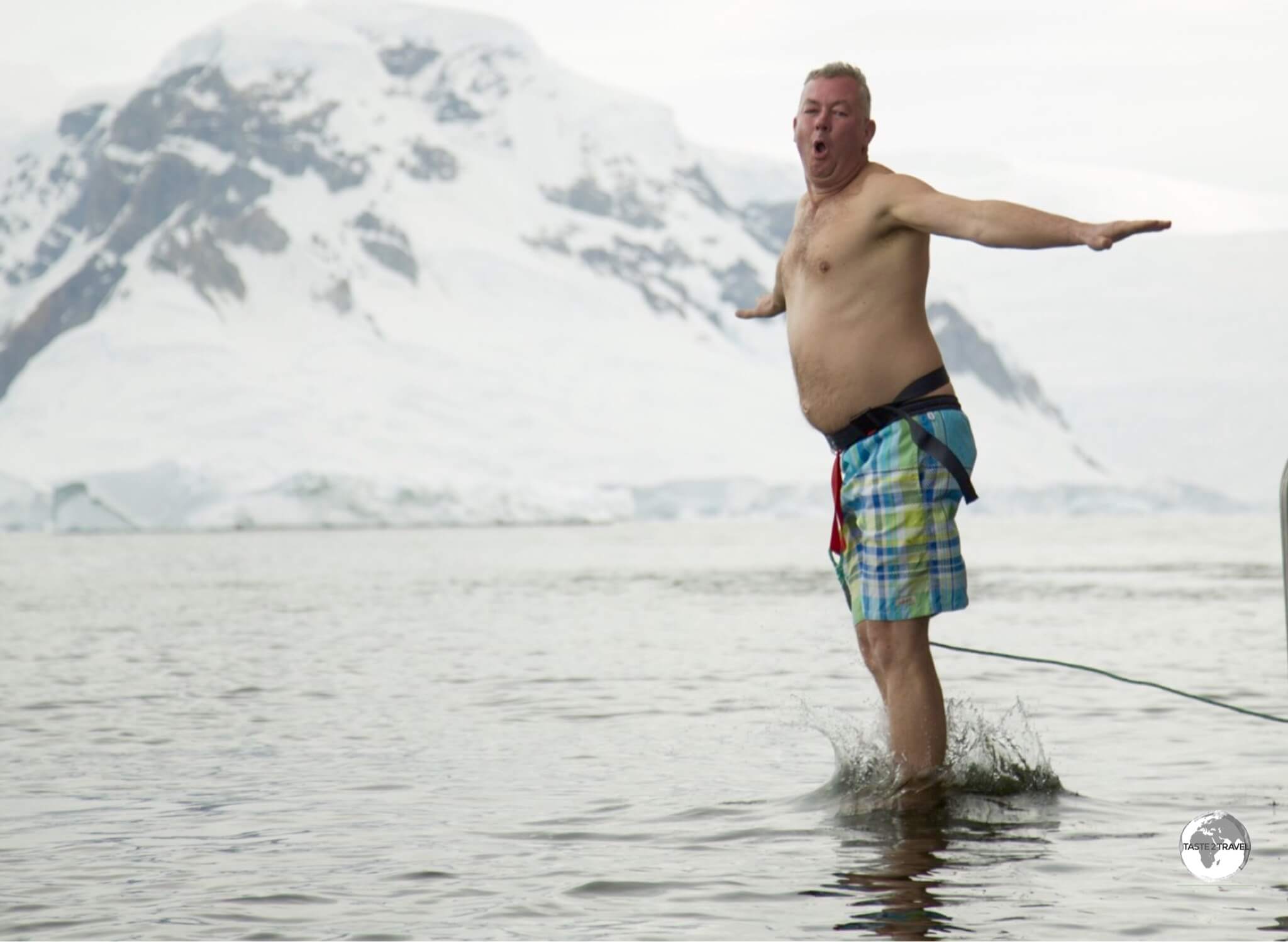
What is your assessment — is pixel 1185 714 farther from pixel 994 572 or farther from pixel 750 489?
pixel 750 489

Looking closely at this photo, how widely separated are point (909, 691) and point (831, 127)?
65.0 inches

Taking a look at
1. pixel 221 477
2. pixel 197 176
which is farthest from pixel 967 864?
pixel 197 176

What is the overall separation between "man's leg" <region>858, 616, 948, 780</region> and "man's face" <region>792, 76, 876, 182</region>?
1.35 m

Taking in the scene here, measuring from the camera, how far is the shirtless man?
209 inches

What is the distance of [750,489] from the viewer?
103 meters

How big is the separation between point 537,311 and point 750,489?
41.3m

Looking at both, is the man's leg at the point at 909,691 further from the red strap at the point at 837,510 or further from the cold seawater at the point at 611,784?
the red strap at the point at 837,510

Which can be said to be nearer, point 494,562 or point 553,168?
point 494,562

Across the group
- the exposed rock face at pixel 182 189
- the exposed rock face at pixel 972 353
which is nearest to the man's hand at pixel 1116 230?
the exposed rock face at pixel 182 189

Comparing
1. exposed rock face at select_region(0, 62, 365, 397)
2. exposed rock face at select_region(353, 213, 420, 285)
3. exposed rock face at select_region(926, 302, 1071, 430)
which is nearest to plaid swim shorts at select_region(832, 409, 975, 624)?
exposed rock face at select_region(0, 62, 365, 397)

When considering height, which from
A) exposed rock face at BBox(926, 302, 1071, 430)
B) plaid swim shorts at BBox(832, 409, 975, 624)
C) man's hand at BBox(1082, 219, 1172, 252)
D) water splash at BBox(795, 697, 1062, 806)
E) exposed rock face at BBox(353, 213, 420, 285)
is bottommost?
water splash at BBox(795, 697, 1062, 806)

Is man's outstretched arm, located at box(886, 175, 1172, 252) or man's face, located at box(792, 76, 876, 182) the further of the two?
man's face, located at box(792, 76, 876, 182)

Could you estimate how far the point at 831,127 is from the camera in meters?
5.49

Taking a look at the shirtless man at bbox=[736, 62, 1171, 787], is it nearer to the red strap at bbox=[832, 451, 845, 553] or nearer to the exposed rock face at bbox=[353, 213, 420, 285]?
the red strap at bbox=[832, 451, 845, 553]
